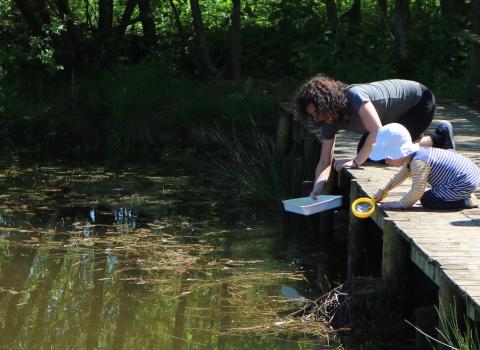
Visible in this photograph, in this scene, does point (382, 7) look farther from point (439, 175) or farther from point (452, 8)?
point (439, 175)

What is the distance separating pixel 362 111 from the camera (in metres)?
7.60

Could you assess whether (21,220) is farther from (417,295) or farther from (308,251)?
(417,295)

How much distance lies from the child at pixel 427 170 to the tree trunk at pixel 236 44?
928 centimetres

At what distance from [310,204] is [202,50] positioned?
8879 mm

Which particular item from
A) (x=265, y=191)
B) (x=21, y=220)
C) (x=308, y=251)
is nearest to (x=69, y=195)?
(x=21, y=220)

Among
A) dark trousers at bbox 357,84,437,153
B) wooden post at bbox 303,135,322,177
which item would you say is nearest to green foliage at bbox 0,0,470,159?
wooden post at bbox 303,135,322,177

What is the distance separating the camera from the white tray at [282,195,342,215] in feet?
24.3

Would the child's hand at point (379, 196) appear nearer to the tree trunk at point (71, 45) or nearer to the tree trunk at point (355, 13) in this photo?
the tree trunk at point (71, 45)

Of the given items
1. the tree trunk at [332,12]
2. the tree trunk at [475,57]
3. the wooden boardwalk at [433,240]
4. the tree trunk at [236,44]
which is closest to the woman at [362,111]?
the wooden boardwalk at [433,240]

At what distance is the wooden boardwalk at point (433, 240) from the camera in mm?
5312

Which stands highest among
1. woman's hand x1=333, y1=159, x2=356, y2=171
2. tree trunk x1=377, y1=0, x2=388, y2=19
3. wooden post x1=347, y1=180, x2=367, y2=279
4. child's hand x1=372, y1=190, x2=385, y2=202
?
tree trunk x1=377, y1=0, x2=388, y2=19

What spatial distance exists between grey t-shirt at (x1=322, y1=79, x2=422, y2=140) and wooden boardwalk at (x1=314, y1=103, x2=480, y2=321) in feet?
1.38

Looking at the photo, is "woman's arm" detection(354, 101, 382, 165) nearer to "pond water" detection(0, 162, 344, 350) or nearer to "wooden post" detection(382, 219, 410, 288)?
"wooden post" detection(382, 219, 410, 288)

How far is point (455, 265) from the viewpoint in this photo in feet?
18.1
